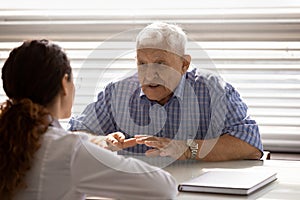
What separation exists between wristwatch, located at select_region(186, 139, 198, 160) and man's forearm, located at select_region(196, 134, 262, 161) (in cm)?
2

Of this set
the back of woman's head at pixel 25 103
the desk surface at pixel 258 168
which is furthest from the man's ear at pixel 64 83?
the desk surface at pixel 258 168

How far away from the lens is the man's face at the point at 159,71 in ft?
8.36

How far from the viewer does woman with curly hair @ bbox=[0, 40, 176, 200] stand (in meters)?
1.62

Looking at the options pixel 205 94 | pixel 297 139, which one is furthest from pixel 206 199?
pixel 297 139

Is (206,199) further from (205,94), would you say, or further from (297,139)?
(297,139)

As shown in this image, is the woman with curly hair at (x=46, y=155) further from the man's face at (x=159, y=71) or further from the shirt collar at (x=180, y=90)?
the shirt collar at (x=180, y=90)

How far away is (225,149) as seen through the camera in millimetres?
2533

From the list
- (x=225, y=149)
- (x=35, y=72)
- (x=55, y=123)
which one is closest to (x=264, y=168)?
(x=225, y=149)

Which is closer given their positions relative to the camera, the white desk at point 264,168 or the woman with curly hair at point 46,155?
the woman with curly hair at point 46,155

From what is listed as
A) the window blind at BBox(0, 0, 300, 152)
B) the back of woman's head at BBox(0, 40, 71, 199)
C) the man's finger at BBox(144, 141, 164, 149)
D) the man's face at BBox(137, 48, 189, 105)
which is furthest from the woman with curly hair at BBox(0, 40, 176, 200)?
the window blind at BBox(0, 0, 300, 152)

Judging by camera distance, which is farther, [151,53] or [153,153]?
[151,53]

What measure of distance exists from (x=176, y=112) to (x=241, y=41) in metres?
0.89

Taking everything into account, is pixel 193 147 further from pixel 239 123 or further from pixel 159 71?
pixel 159 71

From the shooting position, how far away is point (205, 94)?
270 centimetres
